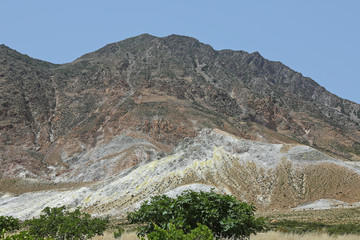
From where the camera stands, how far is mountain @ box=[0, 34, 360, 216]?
4509 cm

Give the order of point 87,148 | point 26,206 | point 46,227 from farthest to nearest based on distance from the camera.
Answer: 1. point 87,148
2. point 26,206
3. point 46,227

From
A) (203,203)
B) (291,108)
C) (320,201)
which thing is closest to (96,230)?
(203,203)

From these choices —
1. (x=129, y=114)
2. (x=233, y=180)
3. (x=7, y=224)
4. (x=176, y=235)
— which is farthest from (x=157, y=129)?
(x=176, y=235)

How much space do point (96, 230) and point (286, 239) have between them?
7.88m

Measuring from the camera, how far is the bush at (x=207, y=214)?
11469 millimetres

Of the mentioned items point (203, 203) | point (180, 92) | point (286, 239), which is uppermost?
point (180, 92)

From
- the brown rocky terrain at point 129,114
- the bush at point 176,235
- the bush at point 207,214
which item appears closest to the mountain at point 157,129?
the brown rocky terrain at point 129,114

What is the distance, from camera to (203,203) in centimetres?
1173

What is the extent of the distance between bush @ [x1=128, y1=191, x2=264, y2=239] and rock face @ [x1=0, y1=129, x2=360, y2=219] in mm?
27202

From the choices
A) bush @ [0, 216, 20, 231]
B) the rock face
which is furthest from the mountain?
bush @ [0, 216, 20, 231]

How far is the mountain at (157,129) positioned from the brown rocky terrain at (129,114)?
41 centimetres

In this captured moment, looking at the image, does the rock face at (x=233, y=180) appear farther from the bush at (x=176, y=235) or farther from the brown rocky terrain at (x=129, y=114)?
the bush at (x=176, y=235)

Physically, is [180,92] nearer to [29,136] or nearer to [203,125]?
[203,125]

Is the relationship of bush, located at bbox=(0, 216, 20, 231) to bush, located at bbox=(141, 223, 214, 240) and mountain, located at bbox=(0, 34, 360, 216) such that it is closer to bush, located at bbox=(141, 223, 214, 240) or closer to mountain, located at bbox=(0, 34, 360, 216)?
bush, located at bbox=(141, 223, 214, 240)
